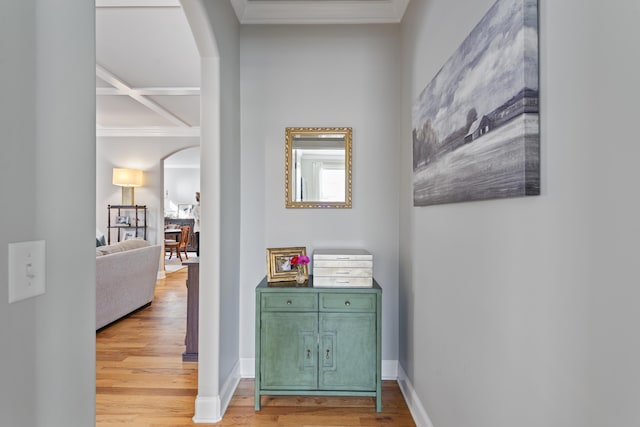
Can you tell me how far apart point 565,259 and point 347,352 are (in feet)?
5.30

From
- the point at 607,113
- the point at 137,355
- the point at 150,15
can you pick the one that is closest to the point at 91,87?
the point at 607,113

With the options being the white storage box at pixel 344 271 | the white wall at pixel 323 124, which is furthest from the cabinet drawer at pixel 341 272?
the white wall at pixel 323 124

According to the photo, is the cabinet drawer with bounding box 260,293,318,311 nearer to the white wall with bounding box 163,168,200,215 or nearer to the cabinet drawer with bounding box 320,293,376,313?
the cabinet drawer with bounding box 320,293,376,313

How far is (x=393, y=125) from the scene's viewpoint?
2645 mm

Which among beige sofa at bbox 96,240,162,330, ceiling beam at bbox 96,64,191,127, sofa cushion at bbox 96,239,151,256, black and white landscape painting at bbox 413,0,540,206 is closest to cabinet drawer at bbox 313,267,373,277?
black and white landscape painting at bbox 413,0,540,206

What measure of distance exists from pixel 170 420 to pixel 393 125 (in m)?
2.49

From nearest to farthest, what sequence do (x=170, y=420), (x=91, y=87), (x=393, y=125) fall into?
(x=91, y=87) < (x=170, y=420) < (x=393, y=125)

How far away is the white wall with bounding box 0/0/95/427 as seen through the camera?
2.25 feet

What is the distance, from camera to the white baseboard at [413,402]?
6.34ft

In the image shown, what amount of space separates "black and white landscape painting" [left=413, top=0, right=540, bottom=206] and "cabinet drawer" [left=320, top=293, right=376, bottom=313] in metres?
0.82

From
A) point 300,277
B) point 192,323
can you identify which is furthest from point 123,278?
point 300,277

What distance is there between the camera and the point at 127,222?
20.7 feet

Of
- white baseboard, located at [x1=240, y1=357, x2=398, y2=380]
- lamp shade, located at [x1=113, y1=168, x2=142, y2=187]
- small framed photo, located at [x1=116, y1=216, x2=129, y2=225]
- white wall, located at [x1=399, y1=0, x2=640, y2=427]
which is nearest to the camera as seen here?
white wall, located at [x1=399, y1=0, x2=640, y2=427]

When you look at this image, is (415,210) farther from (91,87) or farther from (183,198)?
(183,198)
